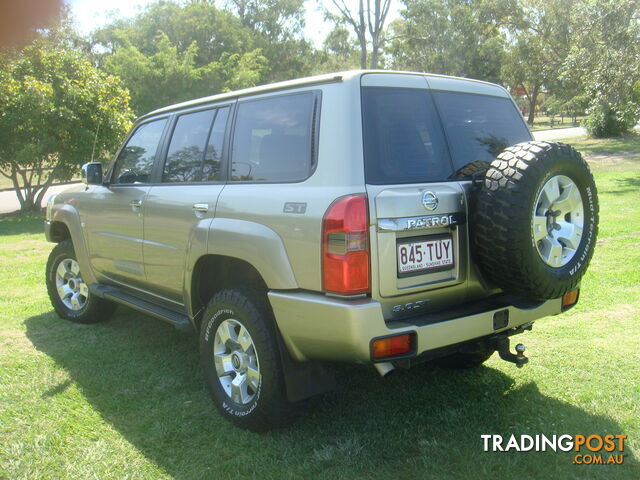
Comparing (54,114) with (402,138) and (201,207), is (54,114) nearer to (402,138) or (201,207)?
(201,207)

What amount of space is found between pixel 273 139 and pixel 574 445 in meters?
2.32

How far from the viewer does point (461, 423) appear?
10.7ft

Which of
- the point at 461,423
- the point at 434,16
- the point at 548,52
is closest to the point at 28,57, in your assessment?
the point at 461,423

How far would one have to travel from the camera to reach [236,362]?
10.9 ft

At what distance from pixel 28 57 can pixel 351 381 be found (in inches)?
498

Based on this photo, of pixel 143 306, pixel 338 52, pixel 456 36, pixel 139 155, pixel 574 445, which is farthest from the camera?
pixel 338 52

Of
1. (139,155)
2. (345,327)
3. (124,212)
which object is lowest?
(345,327)

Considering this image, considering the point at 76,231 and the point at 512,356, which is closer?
the point at 512,356

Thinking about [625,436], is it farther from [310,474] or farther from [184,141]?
[184,141]

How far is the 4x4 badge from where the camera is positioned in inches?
111

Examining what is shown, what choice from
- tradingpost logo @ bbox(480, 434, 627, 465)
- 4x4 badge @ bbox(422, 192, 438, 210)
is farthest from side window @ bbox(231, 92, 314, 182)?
tradingpost logo @ bbox(480, 434, 627, 465)

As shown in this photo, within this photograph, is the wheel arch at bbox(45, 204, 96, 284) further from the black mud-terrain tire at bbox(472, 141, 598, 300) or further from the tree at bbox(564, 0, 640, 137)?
the tree at bbox(564, 0, 640, 137)

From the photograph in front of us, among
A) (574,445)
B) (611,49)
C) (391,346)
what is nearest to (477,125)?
(391,346)

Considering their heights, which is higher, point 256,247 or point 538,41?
point 538,41
